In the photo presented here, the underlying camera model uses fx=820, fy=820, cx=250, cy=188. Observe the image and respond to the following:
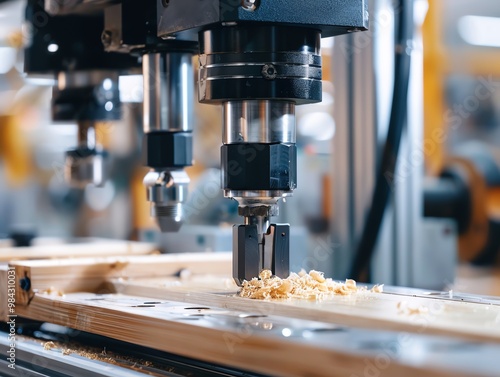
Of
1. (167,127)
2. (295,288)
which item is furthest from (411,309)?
(167,127)

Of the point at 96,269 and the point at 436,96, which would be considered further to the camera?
the point at 436,96

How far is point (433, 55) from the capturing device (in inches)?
94.8

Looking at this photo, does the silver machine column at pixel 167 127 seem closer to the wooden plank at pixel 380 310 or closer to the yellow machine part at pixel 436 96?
the wooden plank at pixel 380 310

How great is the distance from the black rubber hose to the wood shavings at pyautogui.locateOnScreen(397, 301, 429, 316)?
Result: 0.76 metres

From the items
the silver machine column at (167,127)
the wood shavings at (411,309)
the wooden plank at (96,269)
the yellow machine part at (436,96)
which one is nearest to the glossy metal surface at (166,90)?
the silver machine column at (167,127)

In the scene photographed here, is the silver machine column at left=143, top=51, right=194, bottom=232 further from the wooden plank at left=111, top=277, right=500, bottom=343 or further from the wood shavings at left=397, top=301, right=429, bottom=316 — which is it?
the wood shavings at left=397, top=301, right=429, bottom=316

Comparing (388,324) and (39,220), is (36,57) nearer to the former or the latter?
(388,324)

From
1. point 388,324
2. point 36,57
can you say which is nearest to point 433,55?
point 36,57

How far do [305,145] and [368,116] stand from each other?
1.02 m

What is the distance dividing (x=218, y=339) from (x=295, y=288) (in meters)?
0.21

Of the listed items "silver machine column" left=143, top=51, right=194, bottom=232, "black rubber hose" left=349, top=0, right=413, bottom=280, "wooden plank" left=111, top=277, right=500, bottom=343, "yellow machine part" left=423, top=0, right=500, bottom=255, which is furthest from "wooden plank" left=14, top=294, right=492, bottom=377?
"yellow machine part" left=423, top=0, right=500, bottom=255

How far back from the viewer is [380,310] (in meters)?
0.83

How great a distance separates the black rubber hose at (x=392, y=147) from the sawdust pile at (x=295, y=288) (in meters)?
0.61

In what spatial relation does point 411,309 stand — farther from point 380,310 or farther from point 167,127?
point 167,127
